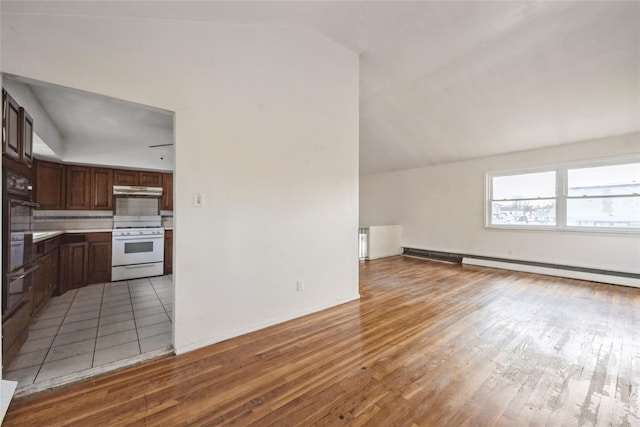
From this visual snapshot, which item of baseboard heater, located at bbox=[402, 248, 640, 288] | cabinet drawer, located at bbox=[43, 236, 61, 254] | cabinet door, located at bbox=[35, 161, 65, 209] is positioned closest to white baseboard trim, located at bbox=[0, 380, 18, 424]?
cabinet drawer, located at bbox=[43, 236, 61, 254]

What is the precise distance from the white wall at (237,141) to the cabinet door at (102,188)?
336 cm

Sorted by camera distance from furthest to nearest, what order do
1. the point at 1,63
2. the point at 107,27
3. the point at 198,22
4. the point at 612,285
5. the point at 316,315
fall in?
the point at 612,285, the point at 316,315, the point at 198,22, the point at 107,27, the point at 1,63

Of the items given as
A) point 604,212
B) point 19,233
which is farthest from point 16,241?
point 604,212

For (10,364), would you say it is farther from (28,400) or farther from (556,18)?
(556,18)

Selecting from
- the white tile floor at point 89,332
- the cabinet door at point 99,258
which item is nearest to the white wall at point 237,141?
the white tile floor at point 89,332

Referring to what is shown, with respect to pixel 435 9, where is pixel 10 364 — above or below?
below

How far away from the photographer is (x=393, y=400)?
1674 millimetres

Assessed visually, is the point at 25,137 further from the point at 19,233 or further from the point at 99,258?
the point at 99,258

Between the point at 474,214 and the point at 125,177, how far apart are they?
7356 millimetres

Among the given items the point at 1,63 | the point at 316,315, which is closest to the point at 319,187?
the point at 316,315

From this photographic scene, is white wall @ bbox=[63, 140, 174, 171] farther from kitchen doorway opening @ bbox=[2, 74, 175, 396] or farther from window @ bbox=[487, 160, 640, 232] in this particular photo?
window @ bbox=[487, 160, 640, 232]

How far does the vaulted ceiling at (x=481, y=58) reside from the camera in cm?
266

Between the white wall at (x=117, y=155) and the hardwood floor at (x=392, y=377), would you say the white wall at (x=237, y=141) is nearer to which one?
the hardwood floor at (x=392, y=377)

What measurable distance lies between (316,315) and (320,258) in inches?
26.1
